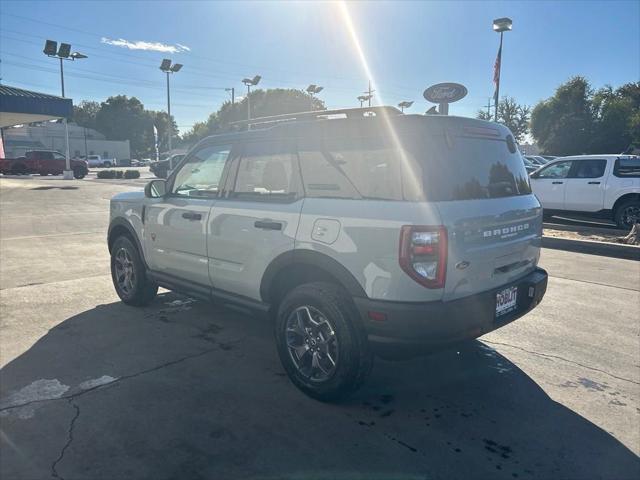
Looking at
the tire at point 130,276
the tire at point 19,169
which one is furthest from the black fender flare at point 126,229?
the tire at point 19,169

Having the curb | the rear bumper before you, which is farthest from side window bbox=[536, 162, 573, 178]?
the rear bumper

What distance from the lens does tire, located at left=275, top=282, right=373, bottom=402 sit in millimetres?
3041

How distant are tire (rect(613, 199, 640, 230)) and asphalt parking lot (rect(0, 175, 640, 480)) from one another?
19.9 feet

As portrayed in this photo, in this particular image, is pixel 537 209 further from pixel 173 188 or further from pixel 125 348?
pixel 125 348

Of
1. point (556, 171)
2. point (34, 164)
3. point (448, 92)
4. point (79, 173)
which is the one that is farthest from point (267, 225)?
point (34, 164)

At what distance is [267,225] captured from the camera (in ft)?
11.6

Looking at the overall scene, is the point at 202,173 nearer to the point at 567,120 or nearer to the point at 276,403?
the point at 276,403

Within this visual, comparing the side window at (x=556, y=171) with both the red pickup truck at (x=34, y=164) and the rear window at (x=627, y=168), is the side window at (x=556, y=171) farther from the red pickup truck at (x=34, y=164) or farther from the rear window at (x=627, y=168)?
the red pickup truck at (x=34, y=164)

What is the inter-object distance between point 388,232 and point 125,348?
2.69 m

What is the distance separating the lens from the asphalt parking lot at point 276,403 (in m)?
2.61

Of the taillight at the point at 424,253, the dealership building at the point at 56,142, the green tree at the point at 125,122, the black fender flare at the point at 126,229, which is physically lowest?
the black fender flare at the point at 126,229

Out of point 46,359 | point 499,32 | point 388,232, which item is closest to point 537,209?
point 388,232

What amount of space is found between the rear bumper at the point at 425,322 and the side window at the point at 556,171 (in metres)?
9.48

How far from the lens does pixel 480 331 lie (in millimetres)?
3070
